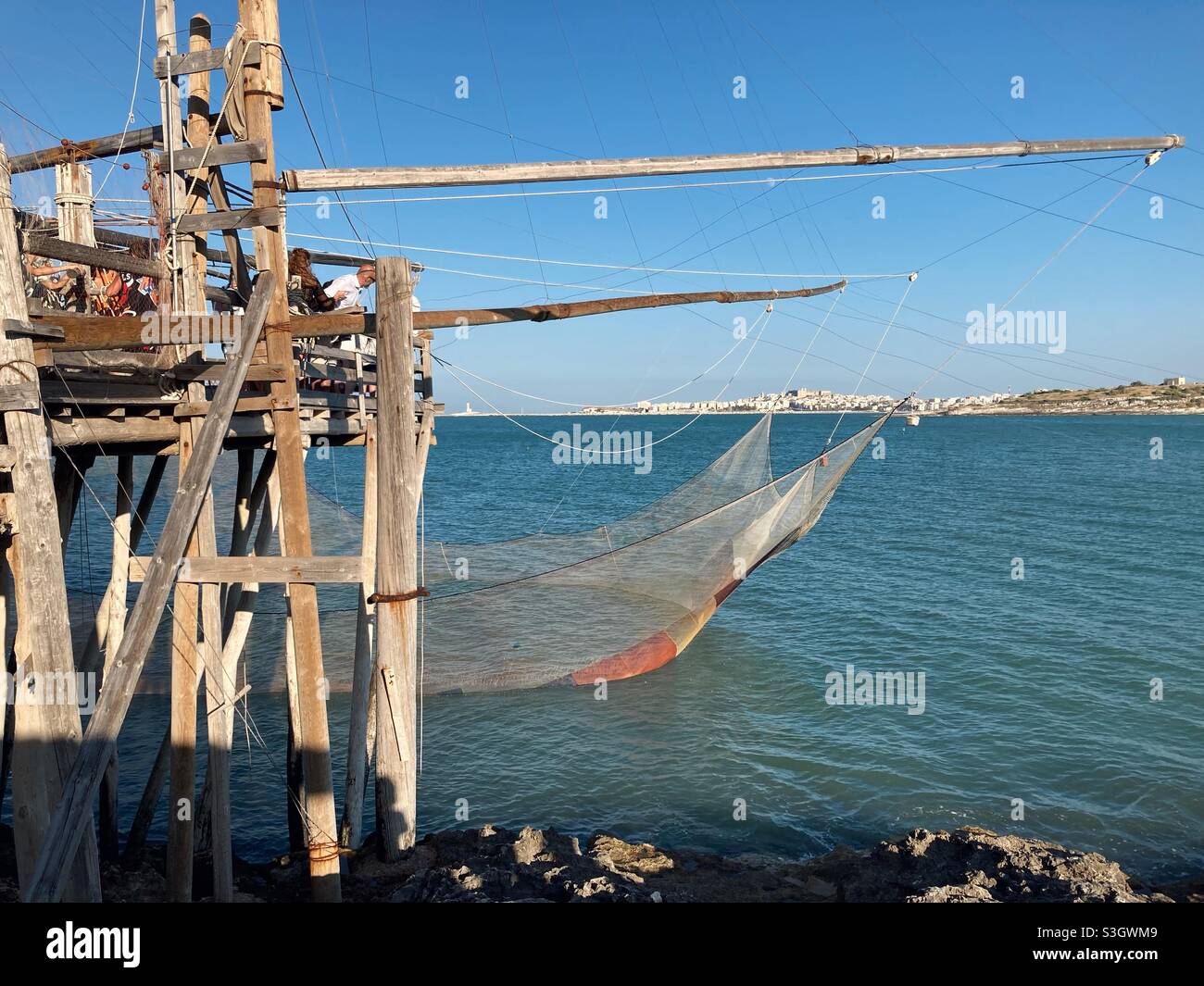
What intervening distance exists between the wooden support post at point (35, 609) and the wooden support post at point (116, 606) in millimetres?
3530

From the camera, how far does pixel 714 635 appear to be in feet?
66.4

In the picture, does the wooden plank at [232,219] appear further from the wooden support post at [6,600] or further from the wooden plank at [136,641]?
Result: the wooden support post at [6,600]

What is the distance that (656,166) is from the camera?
22.7 feet

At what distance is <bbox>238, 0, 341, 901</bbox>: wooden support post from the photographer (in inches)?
242

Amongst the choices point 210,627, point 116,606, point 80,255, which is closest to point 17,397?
point 80,255

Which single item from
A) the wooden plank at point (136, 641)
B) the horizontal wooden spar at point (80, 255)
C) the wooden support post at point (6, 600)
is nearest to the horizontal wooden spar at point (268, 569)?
the wooden plank at point (136, 641)

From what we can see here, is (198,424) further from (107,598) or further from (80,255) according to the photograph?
(107,598)

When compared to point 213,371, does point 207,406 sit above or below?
below

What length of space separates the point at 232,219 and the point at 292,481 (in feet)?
6.39

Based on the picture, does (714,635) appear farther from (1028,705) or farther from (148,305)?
(148,305)

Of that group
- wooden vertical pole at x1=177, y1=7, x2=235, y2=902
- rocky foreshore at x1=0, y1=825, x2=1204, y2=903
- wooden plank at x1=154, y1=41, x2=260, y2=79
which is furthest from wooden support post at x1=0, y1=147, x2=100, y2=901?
rocky foreshore at x1=0, y1=825, x2=1204, y2=903

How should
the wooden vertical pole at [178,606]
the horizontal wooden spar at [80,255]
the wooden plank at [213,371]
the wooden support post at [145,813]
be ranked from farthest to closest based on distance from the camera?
1. the wooden support post at [145,813]
2. the wooden vertical pole at [178,606]
3. the wooden plank at [213,371]
4. the horizontal wooden spar at [80,255]

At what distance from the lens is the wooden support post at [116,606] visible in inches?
336
